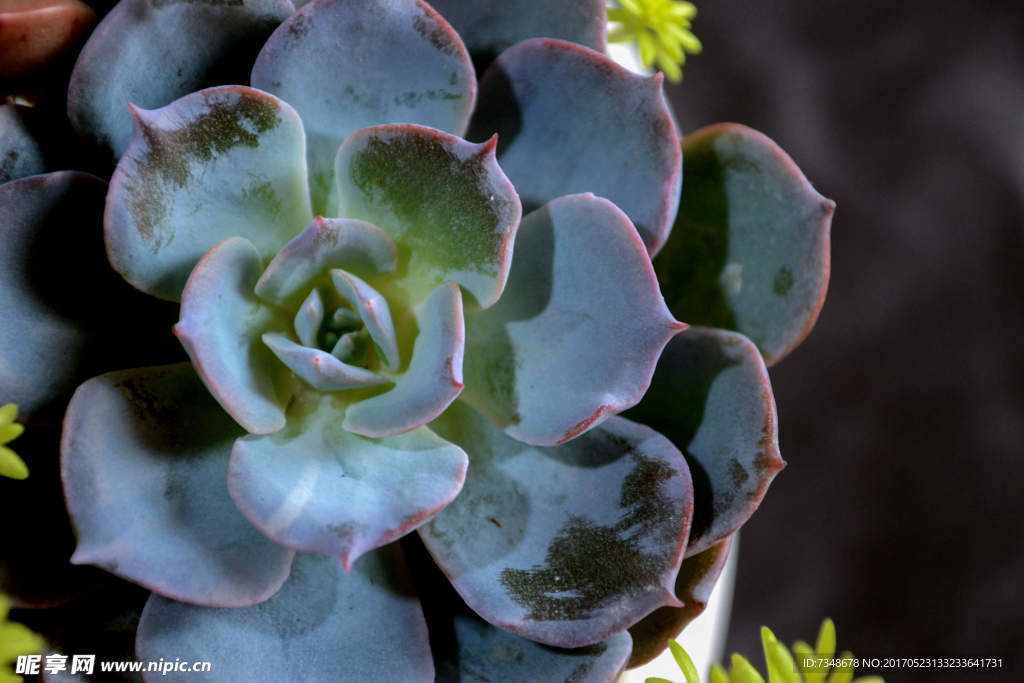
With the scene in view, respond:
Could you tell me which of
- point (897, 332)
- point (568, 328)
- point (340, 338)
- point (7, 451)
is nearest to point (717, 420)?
point (568, 328)

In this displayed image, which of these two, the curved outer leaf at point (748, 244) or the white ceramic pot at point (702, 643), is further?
the white ceramic pot at point (702, 643)

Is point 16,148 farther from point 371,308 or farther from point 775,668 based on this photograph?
point 775,668

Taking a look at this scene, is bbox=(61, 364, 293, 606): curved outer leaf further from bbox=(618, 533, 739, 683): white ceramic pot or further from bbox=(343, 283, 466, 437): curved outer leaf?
bbox=(618, 533, 739, 683): white ceramic pot

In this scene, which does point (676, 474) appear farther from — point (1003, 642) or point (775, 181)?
point (1003, 642)

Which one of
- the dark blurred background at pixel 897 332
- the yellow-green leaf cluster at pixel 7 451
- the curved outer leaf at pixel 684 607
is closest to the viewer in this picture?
the yellow-green leaf cluster at pixel 7 451

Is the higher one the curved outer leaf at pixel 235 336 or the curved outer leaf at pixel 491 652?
the curved outer leaf at pixel 235 336

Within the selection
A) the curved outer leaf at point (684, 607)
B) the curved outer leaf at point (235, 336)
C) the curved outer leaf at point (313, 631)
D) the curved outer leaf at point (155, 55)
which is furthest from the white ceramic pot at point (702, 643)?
the curved outer leaf at point (155, 55)

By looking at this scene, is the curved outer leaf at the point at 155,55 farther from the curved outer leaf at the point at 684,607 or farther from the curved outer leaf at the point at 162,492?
the curved outer leaf at the point at 684,607
